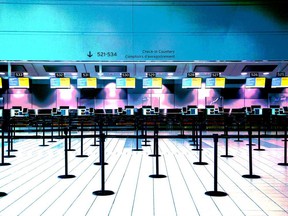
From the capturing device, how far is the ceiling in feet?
61.1

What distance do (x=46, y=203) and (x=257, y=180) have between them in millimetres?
3804

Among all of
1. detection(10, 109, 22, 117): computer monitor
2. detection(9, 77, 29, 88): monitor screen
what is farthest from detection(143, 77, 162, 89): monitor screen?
detection(10, 109, 22, 117): computer monitor

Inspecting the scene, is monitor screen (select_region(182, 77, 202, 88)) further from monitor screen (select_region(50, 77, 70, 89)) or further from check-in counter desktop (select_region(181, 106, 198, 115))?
monitor screen (select_region(50, 77, 70, 89))

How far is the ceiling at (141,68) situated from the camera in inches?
733

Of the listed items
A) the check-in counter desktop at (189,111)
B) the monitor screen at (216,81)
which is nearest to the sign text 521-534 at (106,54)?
the monitor screen at (216,81)

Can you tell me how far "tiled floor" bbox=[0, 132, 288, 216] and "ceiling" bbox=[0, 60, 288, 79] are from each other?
8881 mm

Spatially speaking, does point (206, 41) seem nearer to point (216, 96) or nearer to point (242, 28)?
point (242, 28)

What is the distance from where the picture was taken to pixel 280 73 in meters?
19.1

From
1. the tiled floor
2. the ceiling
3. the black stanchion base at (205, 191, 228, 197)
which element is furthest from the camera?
the ceiling

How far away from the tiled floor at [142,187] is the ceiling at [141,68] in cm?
888

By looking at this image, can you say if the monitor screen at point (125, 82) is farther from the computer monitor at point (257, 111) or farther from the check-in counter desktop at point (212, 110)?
the computer monitor at point (257, 111)

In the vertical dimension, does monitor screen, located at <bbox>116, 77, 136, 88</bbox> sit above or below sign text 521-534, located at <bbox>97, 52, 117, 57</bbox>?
below

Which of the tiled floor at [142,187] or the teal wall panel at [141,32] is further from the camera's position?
the teal wall panel at [141,32]

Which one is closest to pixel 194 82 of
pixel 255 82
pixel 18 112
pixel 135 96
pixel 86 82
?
pixel 255 82
